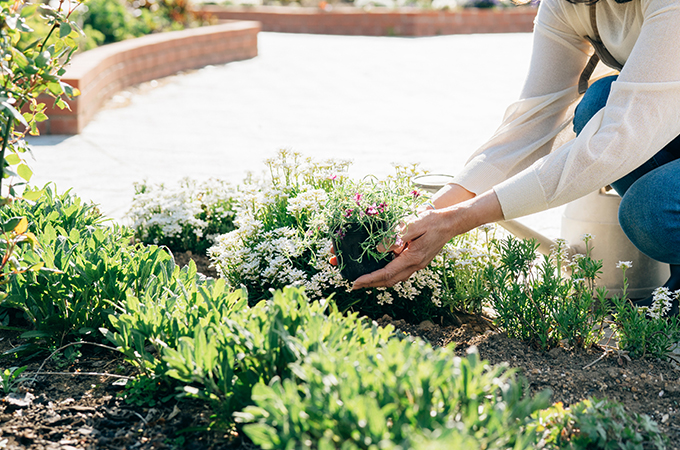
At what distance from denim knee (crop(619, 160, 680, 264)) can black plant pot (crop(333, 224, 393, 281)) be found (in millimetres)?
857

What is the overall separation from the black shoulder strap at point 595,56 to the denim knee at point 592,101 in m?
0.05

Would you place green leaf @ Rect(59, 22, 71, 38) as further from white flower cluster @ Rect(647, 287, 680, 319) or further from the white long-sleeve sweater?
white flower cluster @ Rect(647, 287, 680, 319)

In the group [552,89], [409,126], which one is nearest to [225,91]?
[409,126]

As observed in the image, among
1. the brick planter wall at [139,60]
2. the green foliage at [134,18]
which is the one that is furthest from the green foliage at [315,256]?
the green foliage at [134,18]

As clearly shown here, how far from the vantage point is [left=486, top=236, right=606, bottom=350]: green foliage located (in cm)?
194

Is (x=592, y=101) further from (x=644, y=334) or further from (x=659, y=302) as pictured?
(x=644, y=334)

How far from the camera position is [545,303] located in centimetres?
199

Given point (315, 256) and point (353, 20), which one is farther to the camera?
point (353, 20)

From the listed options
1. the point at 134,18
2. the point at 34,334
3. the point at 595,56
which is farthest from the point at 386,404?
the point at 134,18

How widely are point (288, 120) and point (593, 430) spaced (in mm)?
5020

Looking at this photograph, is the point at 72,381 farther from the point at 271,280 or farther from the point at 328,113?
the point at 328,113

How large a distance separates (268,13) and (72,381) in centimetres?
1268

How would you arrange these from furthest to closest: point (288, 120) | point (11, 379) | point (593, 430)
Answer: point (288, 120)
point (11, 379)
point (593, 430)

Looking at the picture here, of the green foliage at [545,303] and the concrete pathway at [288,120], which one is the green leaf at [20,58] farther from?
the concrete pathway at [288,120]
